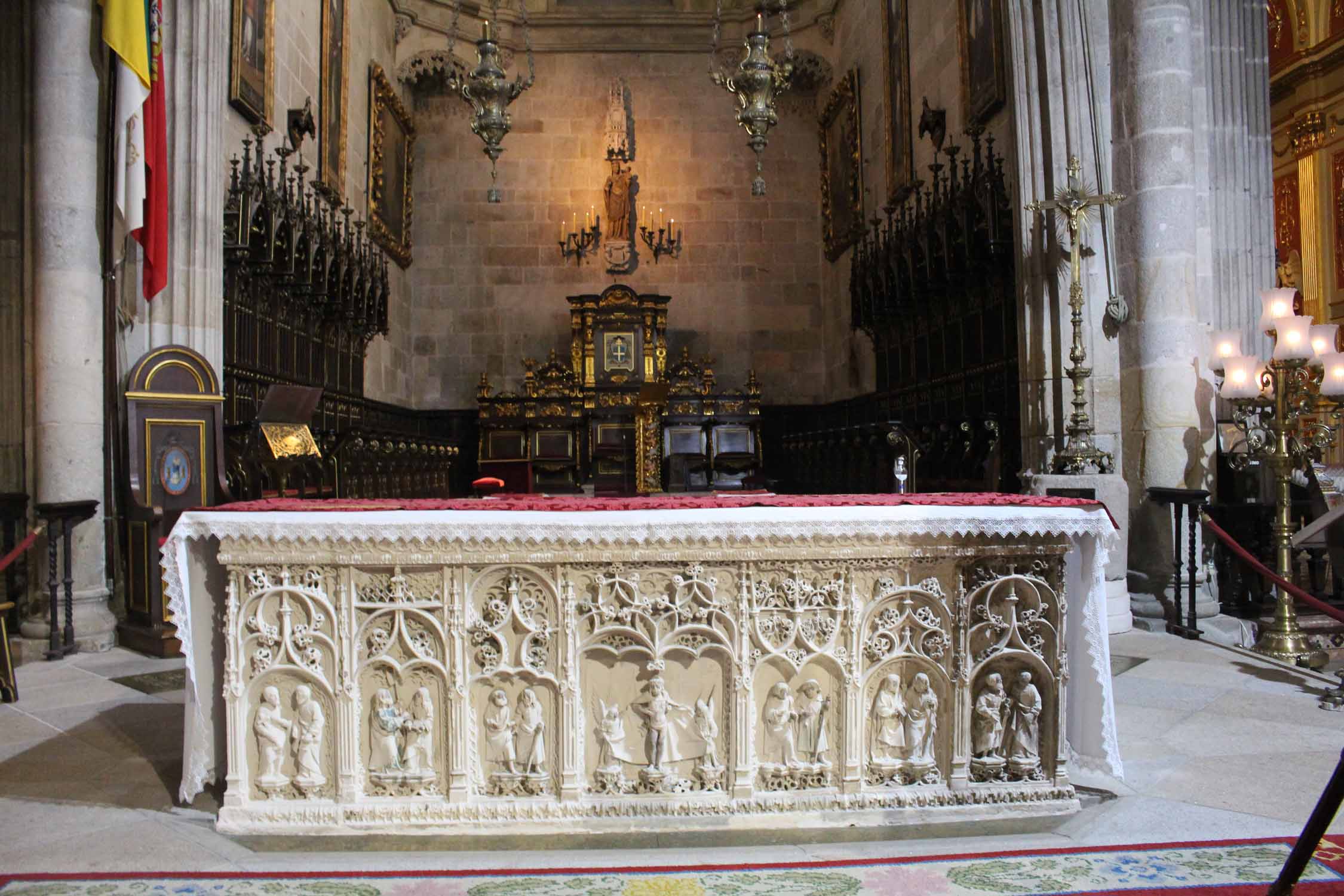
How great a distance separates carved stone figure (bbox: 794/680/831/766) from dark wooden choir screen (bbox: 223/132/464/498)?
217 inches

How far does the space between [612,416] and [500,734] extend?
10597mm

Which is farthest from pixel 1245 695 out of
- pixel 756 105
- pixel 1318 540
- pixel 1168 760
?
pixel 756 105

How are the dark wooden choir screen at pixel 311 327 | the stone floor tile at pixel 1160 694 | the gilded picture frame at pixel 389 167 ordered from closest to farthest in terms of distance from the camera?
the stone floor tile at pixel 1160 694, the dark wooden choir screen at pixel 311 327, the gilded picture frame at pixel 389 167

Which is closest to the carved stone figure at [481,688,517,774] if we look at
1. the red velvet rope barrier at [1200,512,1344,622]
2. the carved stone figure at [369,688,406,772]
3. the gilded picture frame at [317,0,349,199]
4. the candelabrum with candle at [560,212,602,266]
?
the carved stone figure at [369,688,406,772]

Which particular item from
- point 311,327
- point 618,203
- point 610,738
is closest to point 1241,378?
point 610,738

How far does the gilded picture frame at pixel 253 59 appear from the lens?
8.01m

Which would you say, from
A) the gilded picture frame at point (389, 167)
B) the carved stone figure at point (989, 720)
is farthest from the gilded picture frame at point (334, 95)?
the carved stone figure at point (989, 720)

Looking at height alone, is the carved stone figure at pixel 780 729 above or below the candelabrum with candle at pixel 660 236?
below

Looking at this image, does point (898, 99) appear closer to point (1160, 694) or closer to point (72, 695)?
point (1160, 694)

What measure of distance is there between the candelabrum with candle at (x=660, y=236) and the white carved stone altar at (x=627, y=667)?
12.3 m

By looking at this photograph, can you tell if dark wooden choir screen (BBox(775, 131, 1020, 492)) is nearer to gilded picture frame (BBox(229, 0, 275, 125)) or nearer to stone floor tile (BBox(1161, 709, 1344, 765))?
stone floor tile (BBox(1161, 709, 1344, 765))

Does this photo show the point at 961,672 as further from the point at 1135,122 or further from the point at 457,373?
the point at 457,373

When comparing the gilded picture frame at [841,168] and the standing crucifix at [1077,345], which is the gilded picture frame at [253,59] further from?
the gilded picture frame at [841,168]

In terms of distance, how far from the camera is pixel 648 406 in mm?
10711
